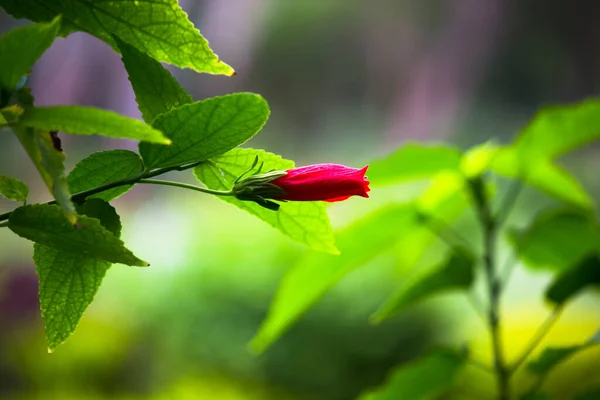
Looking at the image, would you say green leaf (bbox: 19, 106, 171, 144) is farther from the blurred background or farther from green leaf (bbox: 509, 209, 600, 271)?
the blurred background

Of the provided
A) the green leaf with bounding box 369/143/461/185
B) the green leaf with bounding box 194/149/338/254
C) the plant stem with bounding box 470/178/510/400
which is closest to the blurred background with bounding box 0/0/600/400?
the plant stem with bounding box 470/178/510/400

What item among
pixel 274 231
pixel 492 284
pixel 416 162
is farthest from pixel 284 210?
pixel 274 231

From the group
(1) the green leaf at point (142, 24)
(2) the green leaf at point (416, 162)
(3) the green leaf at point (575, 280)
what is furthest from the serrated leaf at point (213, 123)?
(3) the green leaf at point (575, 280)

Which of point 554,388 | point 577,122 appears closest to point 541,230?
point 577,122

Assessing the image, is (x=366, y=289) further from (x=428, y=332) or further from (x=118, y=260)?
(x=118, y=260)

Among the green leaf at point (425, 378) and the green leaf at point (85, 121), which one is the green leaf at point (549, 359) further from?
the green leaf at point (85, 121)

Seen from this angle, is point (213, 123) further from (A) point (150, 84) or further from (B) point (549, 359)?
(B) point (549, 359)

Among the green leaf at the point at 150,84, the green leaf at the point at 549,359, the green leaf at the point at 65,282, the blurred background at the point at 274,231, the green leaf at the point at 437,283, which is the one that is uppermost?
the blurred background at the point at 274,231
